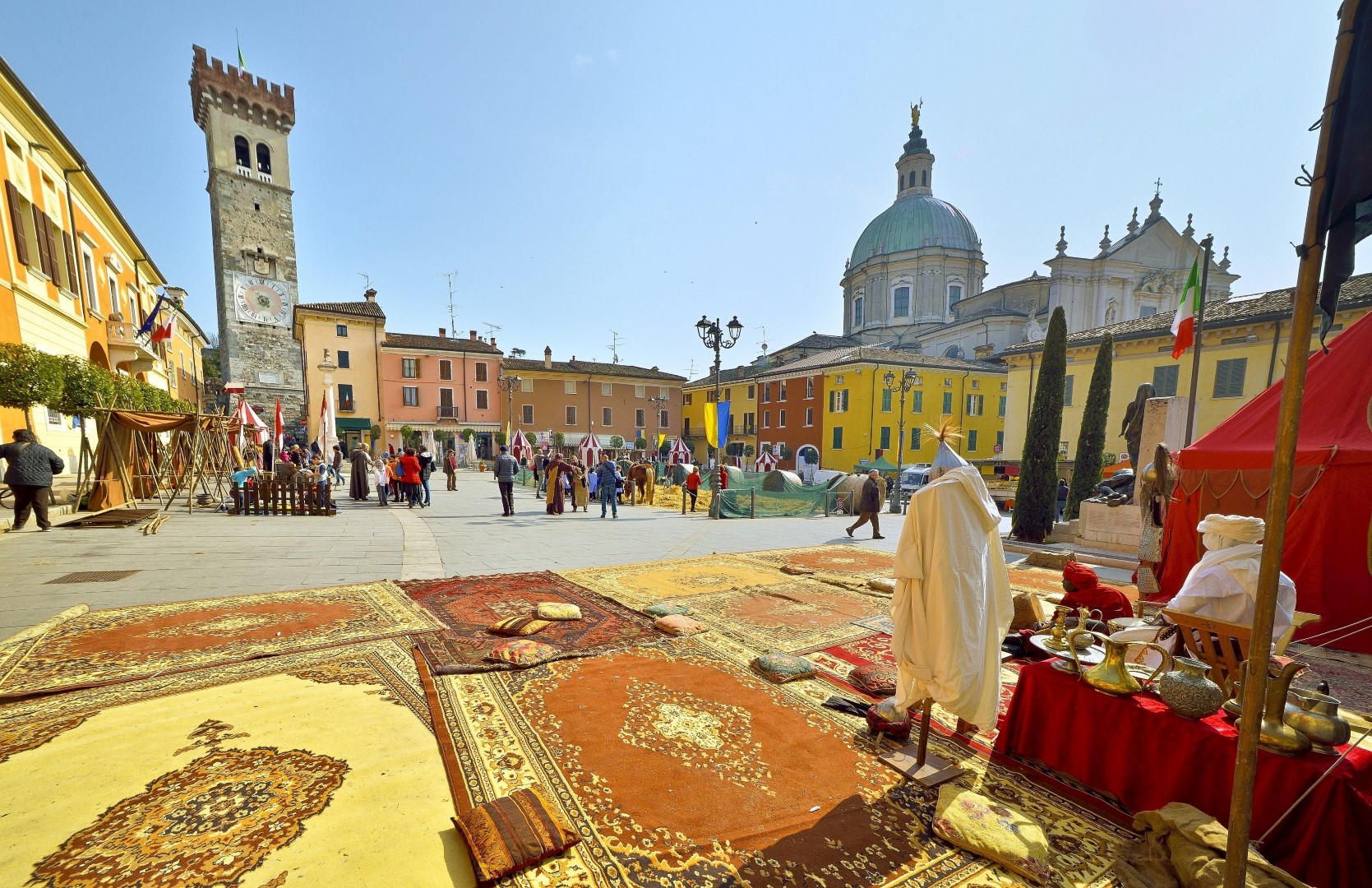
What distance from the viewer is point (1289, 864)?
212 cm

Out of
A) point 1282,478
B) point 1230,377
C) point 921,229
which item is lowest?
point 1282,478

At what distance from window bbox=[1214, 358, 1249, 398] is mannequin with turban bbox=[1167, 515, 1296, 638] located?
23.6m

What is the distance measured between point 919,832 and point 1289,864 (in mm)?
1417

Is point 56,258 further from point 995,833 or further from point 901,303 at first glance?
point 901,303

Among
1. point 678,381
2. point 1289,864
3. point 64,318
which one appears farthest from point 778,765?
point 678,381

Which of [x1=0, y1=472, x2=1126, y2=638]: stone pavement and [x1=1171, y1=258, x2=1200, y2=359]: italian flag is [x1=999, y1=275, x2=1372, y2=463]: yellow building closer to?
[x1=1171, y1=258, x2=1200, y2=359]: italian flag

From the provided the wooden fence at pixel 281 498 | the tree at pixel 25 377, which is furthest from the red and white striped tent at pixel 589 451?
the tree at pixel 25 377

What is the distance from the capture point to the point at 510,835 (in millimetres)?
2283

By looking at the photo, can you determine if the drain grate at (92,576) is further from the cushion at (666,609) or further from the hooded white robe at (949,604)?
the hooded white robe at (949,604)

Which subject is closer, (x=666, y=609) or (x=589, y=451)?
(x=666, y=609)

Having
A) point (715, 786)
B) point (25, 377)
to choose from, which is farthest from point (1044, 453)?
point (25, 377)

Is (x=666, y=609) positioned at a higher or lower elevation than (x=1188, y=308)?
lower

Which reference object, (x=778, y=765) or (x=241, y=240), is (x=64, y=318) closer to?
(x=778, y=765)

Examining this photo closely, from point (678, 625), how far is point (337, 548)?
692cm
